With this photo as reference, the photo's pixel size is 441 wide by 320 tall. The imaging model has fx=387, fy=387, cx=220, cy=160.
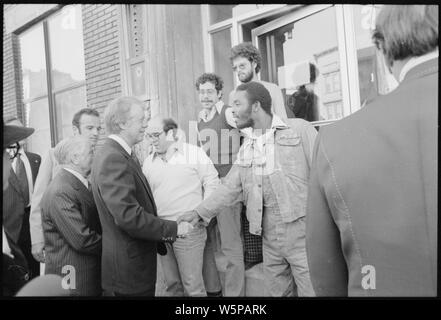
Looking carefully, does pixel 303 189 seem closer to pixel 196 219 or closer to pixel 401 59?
pixel 196 219

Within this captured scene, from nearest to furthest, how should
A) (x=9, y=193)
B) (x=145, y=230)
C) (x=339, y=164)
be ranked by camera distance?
(x=339, y=164) < (x=145, y=230) < (x=9, y=193)

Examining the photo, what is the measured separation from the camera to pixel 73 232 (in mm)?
2273

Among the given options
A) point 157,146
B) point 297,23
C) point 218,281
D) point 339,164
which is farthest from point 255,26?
point 218,281

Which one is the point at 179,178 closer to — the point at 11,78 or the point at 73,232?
the point at 73,232

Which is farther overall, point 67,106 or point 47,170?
point 67,106

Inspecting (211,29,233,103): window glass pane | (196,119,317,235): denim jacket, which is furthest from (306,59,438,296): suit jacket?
(211,29,233,103): window glass pane

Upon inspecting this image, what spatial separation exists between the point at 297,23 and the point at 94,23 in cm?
135

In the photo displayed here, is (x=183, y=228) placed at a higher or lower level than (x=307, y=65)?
lower

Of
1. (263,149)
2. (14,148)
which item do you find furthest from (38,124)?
(263,149)

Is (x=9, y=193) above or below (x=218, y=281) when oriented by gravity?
above

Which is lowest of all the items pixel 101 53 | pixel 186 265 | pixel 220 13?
pixel 186 265

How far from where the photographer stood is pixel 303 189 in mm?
2338

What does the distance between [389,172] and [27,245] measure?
2.26 metres

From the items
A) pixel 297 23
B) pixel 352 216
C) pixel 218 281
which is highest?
pixel 297 23
